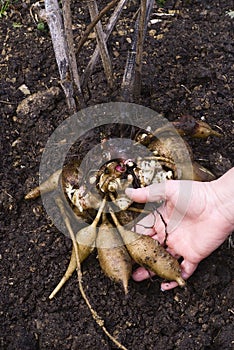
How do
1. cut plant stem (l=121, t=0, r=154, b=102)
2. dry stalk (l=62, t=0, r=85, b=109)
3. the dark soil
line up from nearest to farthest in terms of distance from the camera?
dry stalk (l=62, t=0, r=85, b=109) < the dark soil < cut plant stem (l=121, t=0, r=154, b=102)

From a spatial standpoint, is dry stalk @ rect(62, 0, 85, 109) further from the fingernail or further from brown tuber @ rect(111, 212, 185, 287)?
brown tuber @ rect(111, 212, 185, 287)

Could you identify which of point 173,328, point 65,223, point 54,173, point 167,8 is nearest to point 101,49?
point 54,173

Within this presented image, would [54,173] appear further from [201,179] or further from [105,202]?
[201,179]

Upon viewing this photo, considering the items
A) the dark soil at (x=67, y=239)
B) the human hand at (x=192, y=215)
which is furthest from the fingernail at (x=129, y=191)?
the dark soil at (x=67, y=239)

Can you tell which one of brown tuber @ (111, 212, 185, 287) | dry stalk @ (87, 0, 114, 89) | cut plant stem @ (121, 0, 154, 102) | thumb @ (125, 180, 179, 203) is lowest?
brown tuber @ (111, 212, 185, 287)

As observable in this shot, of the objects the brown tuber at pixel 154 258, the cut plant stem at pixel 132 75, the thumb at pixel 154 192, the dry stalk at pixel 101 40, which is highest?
the dry stalk at pixel 101 40

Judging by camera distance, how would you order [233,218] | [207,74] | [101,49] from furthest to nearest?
[207,74] → [101,49] → [233,218]

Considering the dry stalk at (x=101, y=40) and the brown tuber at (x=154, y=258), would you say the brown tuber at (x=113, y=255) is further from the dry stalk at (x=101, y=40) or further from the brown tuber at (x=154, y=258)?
the dry stalk at (x=101, y=40)

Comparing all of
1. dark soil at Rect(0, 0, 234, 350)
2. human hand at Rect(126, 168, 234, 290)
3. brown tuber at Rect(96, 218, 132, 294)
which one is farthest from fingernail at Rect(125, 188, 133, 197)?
dark soil at Rect(0, 0, 234, 350)
